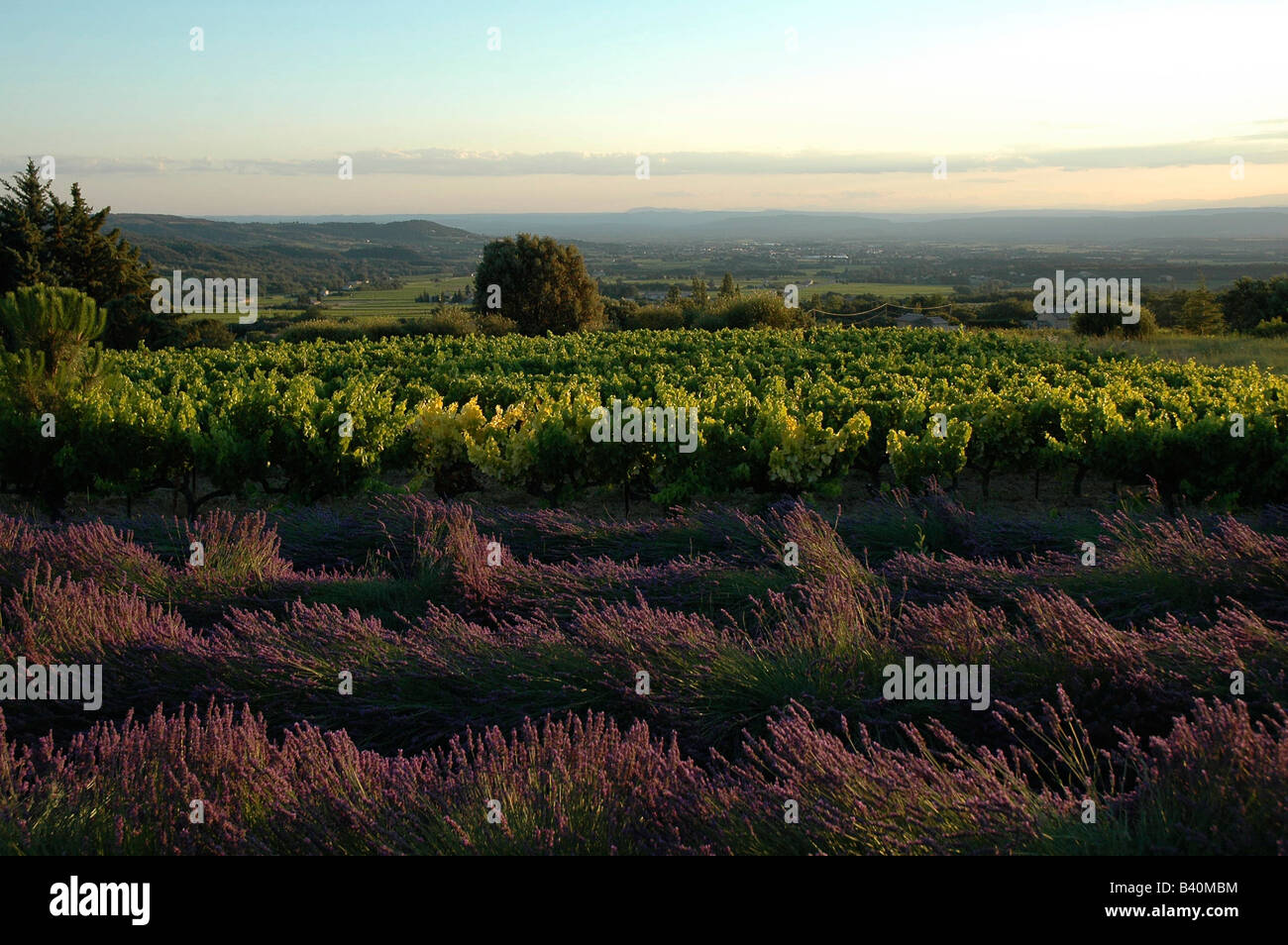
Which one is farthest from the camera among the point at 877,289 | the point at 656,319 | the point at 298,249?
the point at 298,249

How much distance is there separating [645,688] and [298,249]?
408 feet

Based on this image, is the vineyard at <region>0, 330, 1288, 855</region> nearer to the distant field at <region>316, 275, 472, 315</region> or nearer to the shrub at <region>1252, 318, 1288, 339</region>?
the shrub at <region>1252, 318, 1288, 339</region>

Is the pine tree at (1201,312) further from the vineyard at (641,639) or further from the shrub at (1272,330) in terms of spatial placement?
the vineyard at (641,639)

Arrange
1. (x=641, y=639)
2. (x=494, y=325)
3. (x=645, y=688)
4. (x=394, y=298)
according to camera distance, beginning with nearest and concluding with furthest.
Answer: (x=645, y=688) < (x=641, y=639) < (x=494, y=325) < (x=394, y=298)

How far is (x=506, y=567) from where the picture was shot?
6.39 m

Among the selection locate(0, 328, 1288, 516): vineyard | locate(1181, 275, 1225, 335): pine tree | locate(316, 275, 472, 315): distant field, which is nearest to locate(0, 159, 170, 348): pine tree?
locate(316, 275, 472, 315): distant field

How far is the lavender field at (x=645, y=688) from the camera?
10.1ft

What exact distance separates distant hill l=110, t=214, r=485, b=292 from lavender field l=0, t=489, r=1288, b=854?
73985 millimetres

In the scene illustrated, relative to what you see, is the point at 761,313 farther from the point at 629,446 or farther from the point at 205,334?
the point at 629,446

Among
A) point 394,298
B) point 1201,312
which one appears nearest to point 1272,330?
point 1201,312

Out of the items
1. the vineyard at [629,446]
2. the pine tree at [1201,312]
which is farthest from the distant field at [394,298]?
the pine tree at [1201,312]

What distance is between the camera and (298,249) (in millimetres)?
115875

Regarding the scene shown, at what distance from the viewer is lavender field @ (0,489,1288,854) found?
3068 mm
